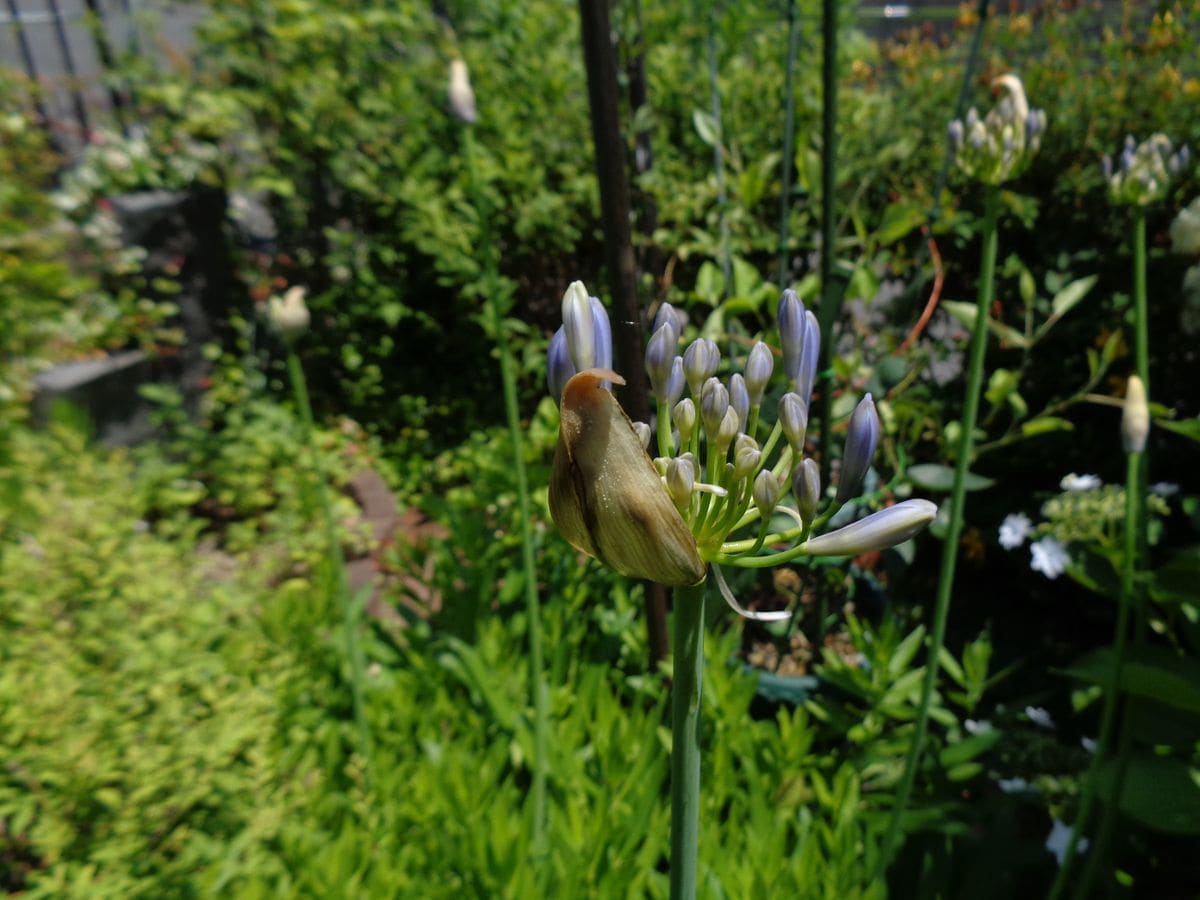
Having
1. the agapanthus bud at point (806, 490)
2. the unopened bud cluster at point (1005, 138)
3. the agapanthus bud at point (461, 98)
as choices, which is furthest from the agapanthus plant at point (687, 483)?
the agapanthus bud at point (461, 98)

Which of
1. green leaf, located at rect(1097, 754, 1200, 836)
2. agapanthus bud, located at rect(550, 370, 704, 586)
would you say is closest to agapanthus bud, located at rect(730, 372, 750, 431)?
agapanthus bud, located at rect(550, 370, 704, 586)

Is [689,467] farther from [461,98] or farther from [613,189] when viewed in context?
[461,98]

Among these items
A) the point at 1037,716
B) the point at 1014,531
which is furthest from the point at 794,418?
the point at 1014,531

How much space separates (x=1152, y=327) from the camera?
2125 mm

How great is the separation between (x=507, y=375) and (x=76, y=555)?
89 centimetres

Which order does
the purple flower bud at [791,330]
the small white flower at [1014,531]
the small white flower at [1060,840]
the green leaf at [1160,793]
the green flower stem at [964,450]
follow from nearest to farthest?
the purple flower bud at [791,330], the green flower stem at [964,450], the green leaf at [1160,793], the small white flower at [1060,840], the small white flower at [1014,531]

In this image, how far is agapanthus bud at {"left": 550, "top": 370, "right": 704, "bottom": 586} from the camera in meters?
0.48

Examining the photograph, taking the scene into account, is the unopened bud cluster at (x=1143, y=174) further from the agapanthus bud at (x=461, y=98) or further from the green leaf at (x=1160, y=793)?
the agapanthus bud at (x=461, y=98)

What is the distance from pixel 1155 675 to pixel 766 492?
924mm

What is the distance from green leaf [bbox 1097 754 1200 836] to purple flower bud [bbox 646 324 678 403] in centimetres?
99

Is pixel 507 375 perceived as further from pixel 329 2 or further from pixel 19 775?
pixel 329 2

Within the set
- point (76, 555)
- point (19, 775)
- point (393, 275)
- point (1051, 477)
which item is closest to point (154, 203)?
point (393, 275)

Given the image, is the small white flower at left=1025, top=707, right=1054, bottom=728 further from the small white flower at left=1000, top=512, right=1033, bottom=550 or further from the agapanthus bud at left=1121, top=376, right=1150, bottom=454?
the agapanthus bud at left=1121, top=376, right=1150, bottom=454

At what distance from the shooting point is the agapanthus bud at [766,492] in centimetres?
52
